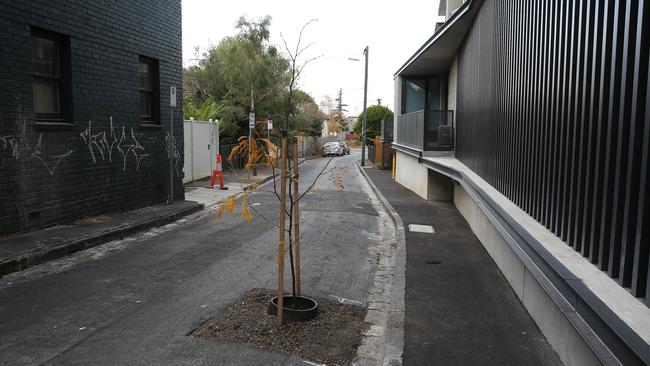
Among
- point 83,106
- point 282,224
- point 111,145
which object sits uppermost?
point 83,106

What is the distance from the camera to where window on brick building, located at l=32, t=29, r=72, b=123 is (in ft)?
29.7

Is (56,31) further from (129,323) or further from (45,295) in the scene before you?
(129,323)

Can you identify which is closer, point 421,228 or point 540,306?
point 540,306

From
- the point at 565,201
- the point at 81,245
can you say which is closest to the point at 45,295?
the point at 81,245

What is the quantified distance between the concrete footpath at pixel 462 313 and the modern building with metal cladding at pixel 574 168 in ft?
→ 0.70

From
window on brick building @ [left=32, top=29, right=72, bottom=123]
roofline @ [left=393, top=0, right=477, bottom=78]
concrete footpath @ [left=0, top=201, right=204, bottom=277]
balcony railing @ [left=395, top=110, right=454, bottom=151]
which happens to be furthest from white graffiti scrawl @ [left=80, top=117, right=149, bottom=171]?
balcony railing @ [left=395, top=110, right=454, bottom=151]

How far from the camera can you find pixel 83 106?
9.90 metres

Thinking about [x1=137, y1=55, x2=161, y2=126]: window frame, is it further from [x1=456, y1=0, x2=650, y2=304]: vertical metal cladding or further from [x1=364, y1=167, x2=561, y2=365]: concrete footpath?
[x1=456, y1=0, x2=650, y2=304]: vertical metal cladding

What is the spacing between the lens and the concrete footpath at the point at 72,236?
23.4 feet

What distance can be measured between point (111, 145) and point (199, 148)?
31.3 feet

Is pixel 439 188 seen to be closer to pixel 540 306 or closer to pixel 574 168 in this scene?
pixel 540 306

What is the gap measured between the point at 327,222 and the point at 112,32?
5.78 m

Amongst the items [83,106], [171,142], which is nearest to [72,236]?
[83,106]

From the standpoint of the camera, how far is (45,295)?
236 inches
